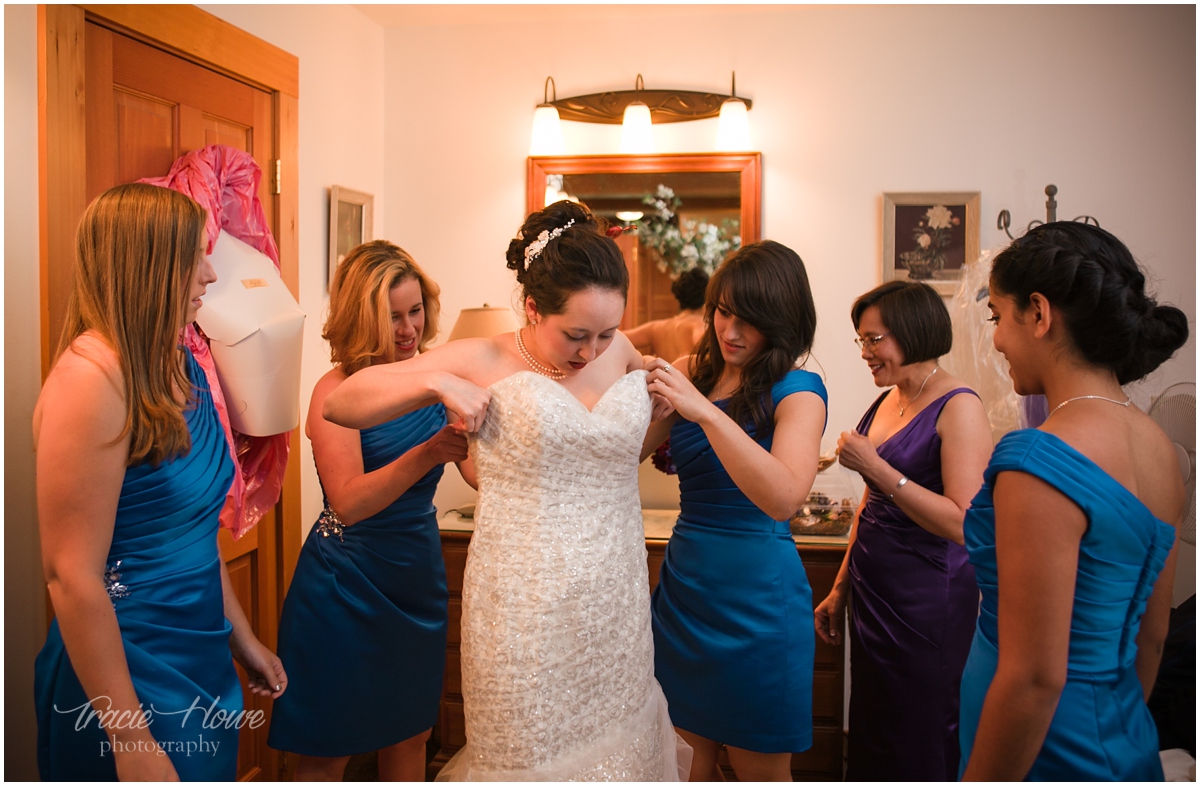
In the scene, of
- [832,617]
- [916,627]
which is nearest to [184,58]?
[832,617]

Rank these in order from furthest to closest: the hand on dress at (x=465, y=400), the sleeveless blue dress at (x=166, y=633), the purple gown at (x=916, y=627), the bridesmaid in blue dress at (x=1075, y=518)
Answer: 1. the purple gown at (x=916, y=627)
2. the hand on dress at (x=465, y=400)
3. the sleeveless blue dress at (x=166, y=633)
4. the bridesmaid in blue dress at (x=1075, y=518)

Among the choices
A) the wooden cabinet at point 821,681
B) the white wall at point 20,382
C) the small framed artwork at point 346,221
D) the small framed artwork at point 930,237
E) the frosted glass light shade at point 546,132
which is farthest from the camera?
the frosted glass light shade at point 546,132

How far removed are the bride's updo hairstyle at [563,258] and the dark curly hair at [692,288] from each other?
186 centimetres

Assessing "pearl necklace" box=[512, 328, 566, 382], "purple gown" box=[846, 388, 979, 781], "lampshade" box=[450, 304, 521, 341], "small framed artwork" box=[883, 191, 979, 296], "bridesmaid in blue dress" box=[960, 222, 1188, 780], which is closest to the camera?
"bridesmaid in blue dress" box=[960, 222, 1188, 780]

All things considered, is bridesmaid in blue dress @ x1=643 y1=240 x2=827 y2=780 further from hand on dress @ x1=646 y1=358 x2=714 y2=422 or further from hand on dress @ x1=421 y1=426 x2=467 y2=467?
hand on dress @ x1=421 y1=426 x2=467 y2=467

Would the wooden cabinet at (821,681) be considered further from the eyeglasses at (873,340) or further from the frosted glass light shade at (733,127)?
the frosted glass light shade at (733,127)

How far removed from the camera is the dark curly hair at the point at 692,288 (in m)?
3.57

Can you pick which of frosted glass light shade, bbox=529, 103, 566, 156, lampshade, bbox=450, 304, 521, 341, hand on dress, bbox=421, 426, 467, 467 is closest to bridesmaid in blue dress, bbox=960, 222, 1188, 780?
hand on dress, bbox=421, 426, 467, 467

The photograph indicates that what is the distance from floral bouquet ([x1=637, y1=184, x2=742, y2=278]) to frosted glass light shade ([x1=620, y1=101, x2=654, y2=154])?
20 cm

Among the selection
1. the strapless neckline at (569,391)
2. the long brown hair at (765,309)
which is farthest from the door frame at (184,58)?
the long brown hair at (765,309)

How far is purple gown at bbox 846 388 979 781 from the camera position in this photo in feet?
6.89

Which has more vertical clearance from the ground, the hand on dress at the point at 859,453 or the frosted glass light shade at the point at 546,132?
the frosted glass light shade at the point at 546,132

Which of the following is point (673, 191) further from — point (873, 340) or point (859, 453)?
point (859, 453)

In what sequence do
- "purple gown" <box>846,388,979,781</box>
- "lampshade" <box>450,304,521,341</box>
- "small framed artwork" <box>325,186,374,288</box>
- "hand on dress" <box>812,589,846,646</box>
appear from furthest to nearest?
"small framed artwork" <box>325,186,374,288</box>
"lampshade" <box>450,304,521,341</box>
"hand on dress" <box>812,589,846,646</box>
"purple gown" <box>846,388,979,781</box>
